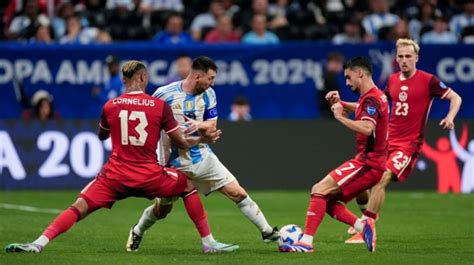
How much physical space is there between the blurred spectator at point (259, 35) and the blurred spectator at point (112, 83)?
2701 mm

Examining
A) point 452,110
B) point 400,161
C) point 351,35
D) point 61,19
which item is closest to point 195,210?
point 400,161

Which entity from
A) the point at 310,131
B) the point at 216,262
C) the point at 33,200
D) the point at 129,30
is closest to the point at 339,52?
the point at 310,131

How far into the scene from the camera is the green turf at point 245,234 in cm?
1118

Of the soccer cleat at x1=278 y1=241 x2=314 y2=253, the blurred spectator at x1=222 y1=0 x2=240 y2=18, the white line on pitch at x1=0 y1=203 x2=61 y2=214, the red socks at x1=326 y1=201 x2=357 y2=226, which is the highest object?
the blurred spectator at x1=222 y1=0 x2=240 y2=18

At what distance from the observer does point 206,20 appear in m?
24.2

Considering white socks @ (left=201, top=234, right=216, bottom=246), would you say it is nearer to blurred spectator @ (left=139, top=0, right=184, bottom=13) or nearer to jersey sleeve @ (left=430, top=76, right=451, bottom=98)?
jersey sleeve @ (left=430, top=76, right=451, bottom=98)

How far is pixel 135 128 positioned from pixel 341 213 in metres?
2.44

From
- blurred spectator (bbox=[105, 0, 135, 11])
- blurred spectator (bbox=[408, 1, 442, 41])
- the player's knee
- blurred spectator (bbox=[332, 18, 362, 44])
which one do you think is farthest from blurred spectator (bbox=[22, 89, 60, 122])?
the player's knee

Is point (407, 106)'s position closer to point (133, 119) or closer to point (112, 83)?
Answer: point (133, 119)

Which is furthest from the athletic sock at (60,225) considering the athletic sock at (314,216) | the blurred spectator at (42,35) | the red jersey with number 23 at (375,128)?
the blurred spectator at (42,35)

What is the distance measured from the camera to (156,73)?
877 inches

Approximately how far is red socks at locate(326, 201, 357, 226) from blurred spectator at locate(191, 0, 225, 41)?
11.6 m

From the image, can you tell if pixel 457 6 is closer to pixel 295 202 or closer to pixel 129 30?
pixel 129 30

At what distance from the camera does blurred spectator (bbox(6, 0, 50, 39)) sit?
2298 cm
